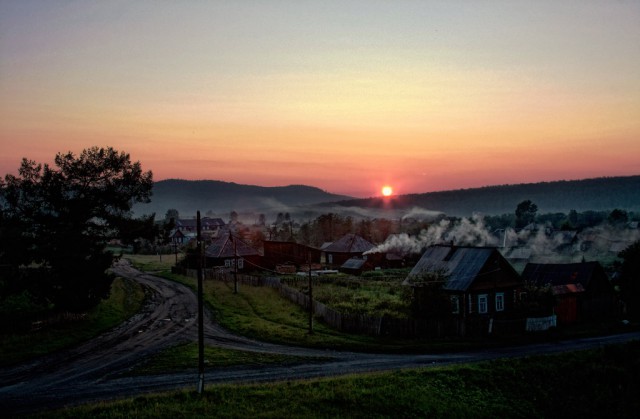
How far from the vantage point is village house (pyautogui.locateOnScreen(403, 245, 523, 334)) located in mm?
41656

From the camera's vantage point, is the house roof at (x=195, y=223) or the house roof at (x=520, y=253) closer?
the house roof at (x=520, y=253)

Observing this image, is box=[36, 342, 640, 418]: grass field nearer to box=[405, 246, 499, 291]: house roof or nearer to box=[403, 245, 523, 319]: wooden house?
box=[403, 245, 523, 319]: wooden house

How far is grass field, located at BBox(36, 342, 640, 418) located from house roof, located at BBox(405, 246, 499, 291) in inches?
438

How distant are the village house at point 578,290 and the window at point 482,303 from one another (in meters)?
5.56

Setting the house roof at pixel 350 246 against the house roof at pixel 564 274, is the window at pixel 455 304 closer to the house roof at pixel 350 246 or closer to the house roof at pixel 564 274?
the house roof at pixel 564 274

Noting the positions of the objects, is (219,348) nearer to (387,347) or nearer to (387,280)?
(387,347)

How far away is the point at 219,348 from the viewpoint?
3319 cm

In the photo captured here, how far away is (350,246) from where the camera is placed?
9081 centimetres

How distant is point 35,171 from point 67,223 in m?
4.82

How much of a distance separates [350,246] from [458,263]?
4730 cm

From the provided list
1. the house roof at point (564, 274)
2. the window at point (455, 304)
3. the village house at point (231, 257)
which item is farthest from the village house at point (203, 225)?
the window at point (455, 304)

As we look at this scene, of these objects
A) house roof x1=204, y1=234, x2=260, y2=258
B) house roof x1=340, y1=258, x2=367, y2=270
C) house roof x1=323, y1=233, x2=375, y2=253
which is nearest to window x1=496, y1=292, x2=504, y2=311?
house roof x1=340, y1=258, x2=367, y2=270

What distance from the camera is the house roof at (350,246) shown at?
90.5m

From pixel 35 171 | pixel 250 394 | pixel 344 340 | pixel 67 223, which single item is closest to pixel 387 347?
pixel 344 340
